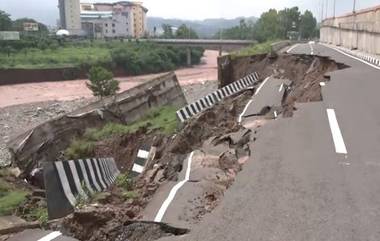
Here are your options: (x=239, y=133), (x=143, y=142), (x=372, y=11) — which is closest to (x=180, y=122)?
(x=143, y=142)

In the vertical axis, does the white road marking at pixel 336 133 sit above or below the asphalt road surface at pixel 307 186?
above

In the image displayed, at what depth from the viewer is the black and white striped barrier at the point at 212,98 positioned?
1559 centimetres

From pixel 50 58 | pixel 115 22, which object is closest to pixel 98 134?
pixel 50 58

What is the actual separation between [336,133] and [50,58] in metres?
79.3

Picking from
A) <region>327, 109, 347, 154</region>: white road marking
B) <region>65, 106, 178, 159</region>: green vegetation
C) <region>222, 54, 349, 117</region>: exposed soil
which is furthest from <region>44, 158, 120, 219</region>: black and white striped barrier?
<region>222, 54, 349, 117</region>: exposed soil

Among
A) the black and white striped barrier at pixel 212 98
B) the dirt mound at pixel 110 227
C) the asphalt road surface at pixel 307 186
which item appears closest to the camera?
the asphalt road surface at pixel 307 186

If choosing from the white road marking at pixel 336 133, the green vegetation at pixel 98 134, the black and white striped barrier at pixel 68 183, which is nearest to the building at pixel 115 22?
the green vegetation at pixel 98 134

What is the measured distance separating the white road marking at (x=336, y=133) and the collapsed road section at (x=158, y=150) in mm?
963

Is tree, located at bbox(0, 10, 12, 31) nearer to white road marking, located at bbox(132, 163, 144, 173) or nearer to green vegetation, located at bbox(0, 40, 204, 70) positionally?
green vegetation, located at bbox(0, 40, 204, 70)

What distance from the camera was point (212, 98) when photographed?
721 inches

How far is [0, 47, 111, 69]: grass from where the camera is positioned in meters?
78.8

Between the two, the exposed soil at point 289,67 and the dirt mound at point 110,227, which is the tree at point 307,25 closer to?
the exposed soil at point 289,67

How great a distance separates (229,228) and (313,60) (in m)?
20.1

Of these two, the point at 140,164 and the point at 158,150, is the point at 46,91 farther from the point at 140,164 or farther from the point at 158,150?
the point at 158,150
